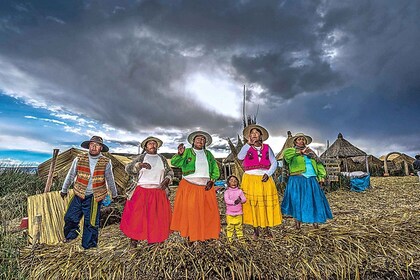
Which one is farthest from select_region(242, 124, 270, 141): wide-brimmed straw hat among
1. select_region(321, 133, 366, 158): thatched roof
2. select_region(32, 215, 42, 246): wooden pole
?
select_region(321, 133, 366, 158): thatched roof

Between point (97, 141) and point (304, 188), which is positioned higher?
point (97, 141)

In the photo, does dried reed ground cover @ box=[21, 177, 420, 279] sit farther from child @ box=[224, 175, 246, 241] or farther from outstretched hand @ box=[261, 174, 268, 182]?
outstretched hand @ box=[261, 174, 268, 182]

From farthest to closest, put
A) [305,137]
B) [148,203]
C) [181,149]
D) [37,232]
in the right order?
[305,137] < [181,149] < [148,203] < [37,232]

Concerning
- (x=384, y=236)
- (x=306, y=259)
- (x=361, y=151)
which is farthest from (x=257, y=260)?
(x=361, y=151)

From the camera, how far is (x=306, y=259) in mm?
3441

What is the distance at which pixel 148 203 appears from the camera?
4082mm

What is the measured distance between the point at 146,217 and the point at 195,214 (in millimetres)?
686

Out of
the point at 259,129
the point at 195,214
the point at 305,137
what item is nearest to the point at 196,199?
the point at 195,214

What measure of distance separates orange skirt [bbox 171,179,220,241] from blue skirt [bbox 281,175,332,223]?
150 cm

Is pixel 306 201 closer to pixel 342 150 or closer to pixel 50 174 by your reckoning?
pixel 50 174

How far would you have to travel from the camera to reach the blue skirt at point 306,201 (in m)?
4.70

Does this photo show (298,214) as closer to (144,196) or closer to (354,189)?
(144,196)

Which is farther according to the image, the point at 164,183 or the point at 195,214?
the point at 164,183

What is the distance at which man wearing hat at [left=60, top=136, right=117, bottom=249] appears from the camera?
4.32 meters
